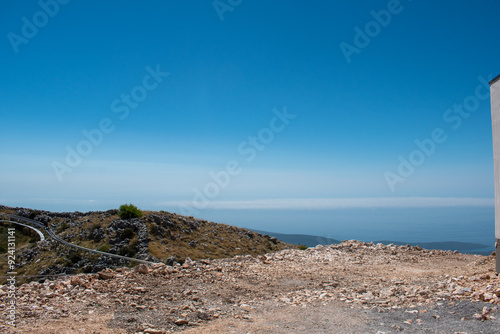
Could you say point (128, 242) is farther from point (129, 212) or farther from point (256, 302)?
point (256, 302)

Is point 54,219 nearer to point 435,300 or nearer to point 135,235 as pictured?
point 135,235

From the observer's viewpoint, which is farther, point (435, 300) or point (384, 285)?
point (384, 285)

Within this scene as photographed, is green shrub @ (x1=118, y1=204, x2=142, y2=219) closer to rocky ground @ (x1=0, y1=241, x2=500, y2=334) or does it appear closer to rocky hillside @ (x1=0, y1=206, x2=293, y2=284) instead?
rocky hillside @ (x1=0, y1=206, x2=293, y2=284)

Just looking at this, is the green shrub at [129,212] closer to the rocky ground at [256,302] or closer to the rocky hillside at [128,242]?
the rocky hillside at [128,242]

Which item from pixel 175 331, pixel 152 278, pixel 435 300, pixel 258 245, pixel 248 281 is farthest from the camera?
pixel 258 245

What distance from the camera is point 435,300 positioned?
9711mm

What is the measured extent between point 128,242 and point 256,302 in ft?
77.5

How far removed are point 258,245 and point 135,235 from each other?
13.9 metres

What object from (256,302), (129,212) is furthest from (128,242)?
(256,302)

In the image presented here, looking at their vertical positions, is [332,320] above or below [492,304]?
below

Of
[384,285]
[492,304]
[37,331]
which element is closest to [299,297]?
[384,285]

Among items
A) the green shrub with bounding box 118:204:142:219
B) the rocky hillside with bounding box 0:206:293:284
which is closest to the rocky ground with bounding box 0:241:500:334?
the rocky hillside with bounding box 0:206:293:284

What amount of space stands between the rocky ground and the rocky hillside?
1392 cm

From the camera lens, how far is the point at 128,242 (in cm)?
3127
